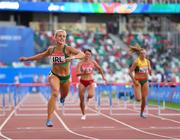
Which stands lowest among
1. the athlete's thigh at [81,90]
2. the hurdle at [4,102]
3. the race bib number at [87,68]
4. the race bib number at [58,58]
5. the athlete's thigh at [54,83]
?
the hurdle at [4,102]

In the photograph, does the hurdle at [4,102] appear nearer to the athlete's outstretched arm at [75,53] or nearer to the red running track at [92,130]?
the red running track at [92,130]

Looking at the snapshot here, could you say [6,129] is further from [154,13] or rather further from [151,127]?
[154,13]

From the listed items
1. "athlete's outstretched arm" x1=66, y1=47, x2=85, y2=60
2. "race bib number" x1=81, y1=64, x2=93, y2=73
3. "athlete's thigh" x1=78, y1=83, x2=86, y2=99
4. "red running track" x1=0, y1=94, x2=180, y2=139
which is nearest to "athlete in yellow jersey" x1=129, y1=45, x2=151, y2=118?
"race bib number" x1=81, y1=64, x2=93, y2=73

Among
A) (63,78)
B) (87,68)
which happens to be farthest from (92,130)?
(87,68)

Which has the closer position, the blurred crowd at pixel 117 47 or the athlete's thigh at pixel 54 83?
the athlete's thigh at pixel 54 83

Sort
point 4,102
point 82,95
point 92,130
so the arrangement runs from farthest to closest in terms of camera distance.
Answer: point 4,102 → point 82,95 → point 92,130

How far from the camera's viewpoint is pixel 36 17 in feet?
206

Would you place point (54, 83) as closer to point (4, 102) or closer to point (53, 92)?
point (53, 92)

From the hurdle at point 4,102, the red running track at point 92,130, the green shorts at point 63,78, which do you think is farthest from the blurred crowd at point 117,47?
the green shorts at point 63,78

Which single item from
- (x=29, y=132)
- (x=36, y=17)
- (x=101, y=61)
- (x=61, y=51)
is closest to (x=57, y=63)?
(x=61, y=51)

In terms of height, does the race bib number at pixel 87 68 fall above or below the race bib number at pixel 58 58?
below

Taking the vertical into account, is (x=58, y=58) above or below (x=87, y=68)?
above

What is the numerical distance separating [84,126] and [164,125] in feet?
6.06

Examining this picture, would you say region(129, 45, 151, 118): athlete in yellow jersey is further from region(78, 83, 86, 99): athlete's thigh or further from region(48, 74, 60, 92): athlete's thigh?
region(48, 74, 60, 92): athlete's thigh
